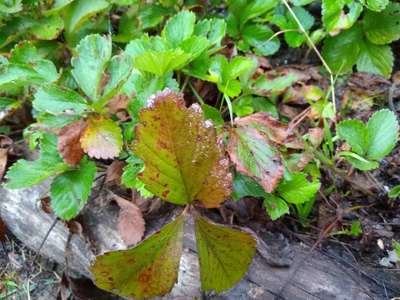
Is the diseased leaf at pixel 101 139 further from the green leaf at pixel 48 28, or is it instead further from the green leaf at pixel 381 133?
the green leaf at pixel 381 133

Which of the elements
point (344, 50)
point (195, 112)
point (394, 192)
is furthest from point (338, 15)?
Result: point (195, 112)

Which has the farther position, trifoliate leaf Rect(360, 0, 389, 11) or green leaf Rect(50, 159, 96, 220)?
trifoliate leaf Rect(360, 0, 389, 11)

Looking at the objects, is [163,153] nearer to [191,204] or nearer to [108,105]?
[191,204]

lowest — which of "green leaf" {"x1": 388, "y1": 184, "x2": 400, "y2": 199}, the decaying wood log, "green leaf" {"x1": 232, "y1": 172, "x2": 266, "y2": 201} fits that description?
the decaying wood log

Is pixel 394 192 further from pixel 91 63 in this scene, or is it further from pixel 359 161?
pixel 91 63

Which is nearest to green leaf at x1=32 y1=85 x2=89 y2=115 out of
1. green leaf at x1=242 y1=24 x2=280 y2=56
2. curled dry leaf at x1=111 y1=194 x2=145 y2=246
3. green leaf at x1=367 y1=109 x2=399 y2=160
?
curled dry leaf at x1=111 y1=194 x2=145 y2=246

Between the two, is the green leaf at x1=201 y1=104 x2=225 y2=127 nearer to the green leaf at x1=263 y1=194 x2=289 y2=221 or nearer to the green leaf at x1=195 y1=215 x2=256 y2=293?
the green leaf at x1=263 y1=194 x2=289 y2=221

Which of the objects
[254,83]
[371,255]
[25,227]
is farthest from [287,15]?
[25,227]
